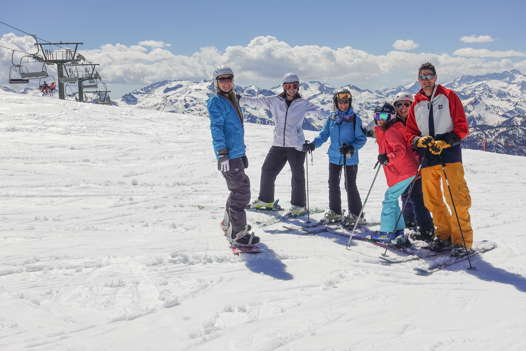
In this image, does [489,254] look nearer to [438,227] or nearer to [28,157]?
[438,227]

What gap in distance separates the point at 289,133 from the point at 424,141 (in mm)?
2416

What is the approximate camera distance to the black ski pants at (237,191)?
488cm

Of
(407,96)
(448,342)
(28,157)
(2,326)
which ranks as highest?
(407,96)

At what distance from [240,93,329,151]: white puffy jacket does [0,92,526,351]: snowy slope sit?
137 cm

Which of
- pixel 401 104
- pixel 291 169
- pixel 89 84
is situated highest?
pixel 89 84

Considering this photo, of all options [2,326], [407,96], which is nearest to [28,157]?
[2,326]

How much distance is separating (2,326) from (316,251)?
3.37 meters

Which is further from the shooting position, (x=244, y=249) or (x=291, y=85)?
(x=291, y=85)

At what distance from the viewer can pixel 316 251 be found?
4.96 m

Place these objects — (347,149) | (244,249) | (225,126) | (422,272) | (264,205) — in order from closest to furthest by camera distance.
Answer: (422,272) < (244,249) < (225,126) < (347,149) < (264,205)

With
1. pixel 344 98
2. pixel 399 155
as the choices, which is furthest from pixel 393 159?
pixel 344 98

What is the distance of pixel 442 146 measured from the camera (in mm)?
4402

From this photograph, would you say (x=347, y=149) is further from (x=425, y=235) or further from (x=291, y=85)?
(x=425, y=235)

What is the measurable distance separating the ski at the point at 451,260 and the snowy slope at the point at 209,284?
99mm
